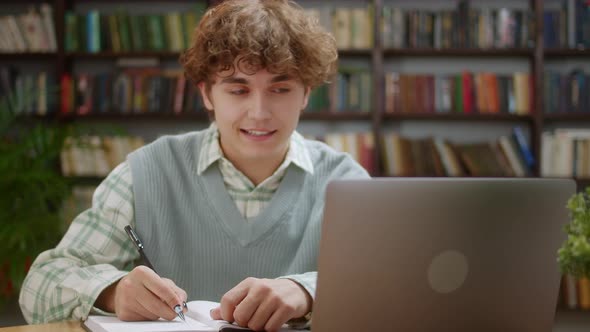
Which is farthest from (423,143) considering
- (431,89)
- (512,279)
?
(512,279)

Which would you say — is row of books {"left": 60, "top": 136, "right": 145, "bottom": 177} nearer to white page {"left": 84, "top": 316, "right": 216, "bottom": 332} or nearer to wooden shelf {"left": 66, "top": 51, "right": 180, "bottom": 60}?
wooden shelf {"left": 66, "top": 51, "right": 180, "bottom": 60}

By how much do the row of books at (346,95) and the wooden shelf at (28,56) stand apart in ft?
4.87

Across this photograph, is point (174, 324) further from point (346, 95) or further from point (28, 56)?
point (28, 56)

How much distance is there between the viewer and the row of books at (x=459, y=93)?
3.94 m

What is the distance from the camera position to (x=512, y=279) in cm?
91

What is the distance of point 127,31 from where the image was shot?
13.1 ft

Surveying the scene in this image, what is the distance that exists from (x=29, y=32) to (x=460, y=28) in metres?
2.37

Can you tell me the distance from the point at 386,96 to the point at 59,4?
1859mm

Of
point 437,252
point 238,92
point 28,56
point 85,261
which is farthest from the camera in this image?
point 28,56

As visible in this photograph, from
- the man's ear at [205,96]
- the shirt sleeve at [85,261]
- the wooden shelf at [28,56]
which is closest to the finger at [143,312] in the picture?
the shirt sleeve at [85,261]

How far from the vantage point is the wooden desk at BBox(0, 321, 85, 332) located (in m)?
1.10

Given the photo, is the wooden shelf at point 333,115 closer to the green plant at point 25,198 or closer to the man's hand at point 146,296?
the green plant at point 25,198

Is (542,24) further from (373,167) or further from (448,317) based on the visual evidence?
(448,317)

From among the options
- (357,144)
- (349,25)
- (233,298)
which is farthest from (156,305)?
(349,25)
